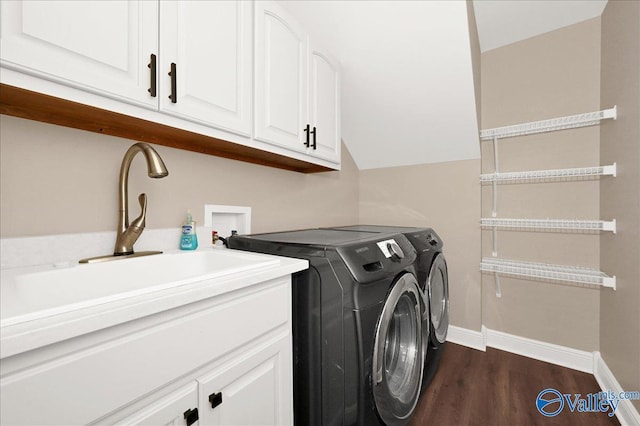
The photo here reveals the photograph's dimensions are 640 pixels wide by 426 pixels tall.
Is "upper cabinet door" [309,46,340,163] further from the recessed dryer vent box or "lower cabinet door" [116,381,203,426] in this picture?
"lower cabinet door" [116,381,203,426]

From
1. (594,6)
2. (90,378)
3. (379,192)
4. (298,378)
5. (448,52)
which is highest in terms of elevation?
(594,6)

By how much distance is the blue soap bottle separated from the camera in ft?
4.59

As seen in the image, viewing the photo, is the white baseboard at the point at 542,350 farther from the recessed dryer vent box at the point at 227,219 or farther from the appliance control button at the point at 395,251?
the recessed dryer vent box at the point at 227,219

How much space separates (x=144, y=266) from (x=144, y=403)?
2.05ft

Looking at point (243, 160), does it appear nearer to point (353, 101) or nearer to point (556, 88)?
point (353, 101)

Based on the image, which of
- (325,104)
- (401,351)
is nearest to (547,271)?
(401,351)

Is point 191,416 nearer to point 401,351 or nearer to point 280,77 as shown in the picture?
point 401,351

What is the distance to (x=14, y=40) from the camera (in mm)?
728

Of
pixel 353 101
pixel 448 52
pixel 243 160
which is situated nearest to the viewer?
pixel 243 160

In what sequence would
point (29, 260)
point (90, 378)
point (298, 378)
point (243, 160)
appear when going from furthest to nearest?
point (243, 160)
point (298, 378)
point (29, 260)
point (90, 378)

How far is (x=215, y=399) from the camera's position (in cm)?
82

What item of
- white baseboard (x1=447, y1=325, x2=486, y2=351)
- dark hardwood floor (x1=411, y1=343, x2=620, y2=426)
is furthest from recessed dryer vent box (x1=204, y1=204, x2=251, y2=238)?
white baseboard (x1=447, y1=325, x2=486, y2=351)

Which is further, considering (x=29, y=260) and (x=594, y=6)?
(x=594, y=6)

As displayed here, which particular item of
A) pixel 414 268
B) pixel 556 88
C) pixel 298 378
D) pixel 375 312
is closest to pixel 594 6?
pixel 556 88
